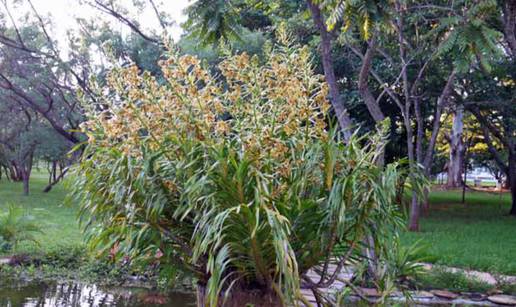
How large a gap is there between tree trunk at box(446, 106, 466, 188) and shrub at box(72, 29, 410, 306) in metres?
18.7

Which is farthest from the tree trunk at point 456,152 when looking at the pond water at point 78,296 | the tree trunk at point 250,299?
the tree trunk at point 250,299

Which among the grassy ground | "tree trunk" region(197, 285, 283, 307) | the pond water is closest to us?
"tree trunk" region(197, 285, 283, 307)

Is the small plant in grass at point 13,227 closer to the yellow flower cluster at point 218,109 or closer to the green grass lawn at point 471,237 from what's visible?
the green grass lawn at point 471,237

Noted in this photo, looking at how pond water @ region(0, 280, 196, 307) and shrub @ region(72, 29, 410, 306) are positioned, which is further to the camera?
pond water @ region(0, 280, 196, 307)

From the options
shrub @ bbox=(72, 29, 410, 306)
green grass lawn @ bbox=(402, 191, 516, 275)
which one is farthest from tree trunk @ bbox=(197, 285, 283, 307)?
green grass lawn @ bbox=(402, 191, 516, 275)

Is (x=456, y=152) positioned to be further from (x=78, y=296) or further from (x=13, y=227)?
(x=78, y=296)

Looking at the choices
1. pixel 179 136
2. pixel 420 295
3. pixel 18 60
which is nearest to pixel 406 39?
pixel 420 295

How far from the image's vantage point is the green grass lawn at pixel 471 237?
9688 mm

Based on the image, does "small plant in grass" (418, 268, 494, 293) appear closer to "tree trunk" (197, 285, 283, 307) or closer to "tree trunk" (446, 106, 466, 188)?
"tree trunk" (197, 285, 283, 307)

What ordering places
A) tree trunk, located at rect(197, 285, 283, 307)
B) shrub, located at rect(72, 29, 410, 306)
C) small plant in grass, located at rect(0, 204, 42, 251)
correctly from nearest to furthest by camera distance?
shrub, located at rect(72, 29, 410, 306) < tree trunk, located at rect(197, 285, 283, 307) < small plant in grass, located at rect(0, 204, 42, 251)

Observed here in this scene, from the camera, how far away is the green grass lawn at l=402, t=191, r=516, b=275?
381 inches

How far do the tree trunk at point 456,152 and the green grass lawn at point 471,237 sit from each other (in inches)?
163

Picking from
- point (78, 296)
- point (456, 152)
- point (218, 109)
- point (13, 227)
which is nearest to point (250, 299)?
point (218, 109)

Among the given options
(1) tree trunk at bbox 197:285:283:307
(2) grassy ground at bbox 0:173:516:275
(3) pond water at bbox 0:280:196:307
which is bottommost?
(3) pond water at bbox 0:280:196:307
